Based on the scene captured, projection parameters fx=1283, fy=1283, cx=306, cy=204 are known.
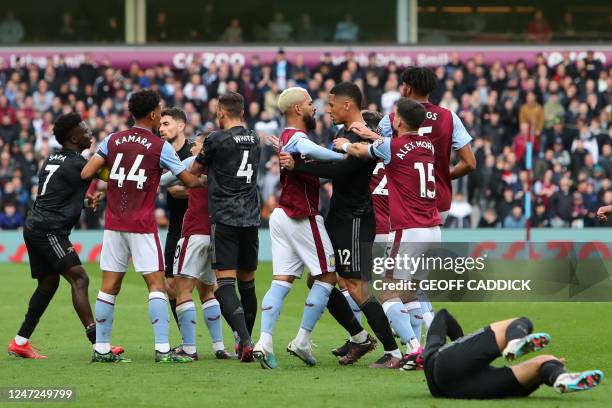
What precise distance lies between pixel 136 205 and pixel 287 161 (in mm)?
1367

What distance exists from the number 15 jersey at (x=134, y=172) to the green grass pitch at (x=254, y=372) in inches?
47.4

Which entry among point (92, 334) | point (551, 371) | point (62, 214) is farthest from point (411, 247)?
point (62, 214)

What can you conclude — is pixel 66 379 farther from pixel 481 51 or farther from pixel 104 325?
pixel 481 51

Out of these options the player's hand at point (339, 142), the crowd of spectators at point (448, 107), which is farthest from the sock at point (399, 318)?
the crowd of spectators at point (448, 107)

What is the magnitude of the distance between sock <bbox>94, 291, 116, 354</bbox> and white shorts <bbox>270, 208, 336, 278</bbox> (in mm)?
1441

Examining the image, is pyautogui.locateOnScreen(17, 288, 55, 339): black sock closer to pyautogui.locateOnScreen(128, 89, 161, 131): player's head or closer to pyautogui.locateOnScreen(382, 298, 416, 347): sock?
pyautogui.locateOnScreen(128, 89, 161, 131): player's head

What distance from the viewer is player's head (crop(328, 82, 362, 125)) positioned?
10383 mm

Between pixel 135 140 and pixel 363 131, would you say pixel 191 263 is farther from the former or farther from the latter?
pixel 363 131

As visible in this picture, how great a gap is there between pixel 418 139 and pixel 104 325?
9.91ft

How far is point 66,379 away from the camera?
31.7ft

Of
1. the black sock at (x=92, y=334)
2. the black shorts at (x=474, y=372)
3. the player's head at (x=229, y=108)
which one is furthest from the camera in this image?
the black sock at (x=92, y=334)

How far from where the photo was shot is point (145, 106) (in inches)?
419

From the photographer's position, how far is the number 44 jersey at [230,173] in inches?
417

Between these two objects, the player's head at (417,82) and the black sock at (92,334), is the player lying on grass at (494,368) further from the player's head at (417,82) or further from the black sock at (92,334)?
the black sock at (92,334)
